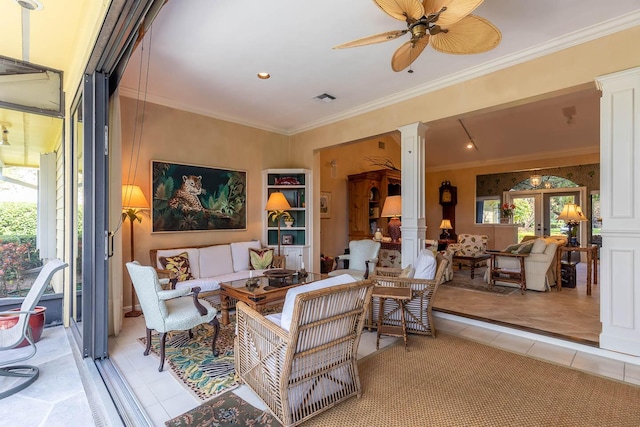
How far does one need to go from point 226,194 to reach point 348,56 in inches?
115

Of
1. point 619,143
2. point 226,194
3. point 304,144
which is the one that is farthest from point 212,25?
point 619,143

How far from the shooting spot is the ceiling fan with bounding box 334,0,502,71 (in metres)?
1.87

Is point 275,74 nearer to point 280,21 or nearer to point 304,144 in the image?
point 280,21

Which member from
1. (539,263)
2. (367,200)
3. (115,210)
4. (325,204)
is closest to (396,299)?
(115,210)

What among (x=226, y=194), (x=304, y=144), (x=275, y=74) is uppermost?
A: (x=275, y=74)

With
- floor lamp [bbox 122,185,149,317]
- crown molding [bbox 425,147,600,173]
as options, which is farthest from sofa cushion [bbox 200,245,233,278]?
crown molding [bbox 425,147,600,173]

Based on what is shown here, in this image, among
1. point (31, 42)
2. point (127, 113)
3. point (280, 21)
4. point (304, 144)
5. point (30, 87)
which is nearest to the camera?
point (280, 21)

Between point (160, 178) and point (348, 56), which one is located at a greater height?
point (348, 56)

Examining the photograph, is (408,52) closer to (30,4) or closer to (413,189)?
(413,189)

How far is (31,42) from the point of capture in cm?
287

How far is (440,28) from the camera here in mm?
2135

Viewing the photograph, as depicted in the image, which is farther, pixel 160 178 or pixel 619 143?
pixel 160 178

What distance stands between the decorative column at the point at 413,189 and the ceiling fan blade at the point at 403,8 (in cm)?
222

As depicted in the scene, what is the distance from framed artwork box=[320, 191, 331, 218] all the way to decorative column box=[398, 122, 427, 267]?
9.65 ft
